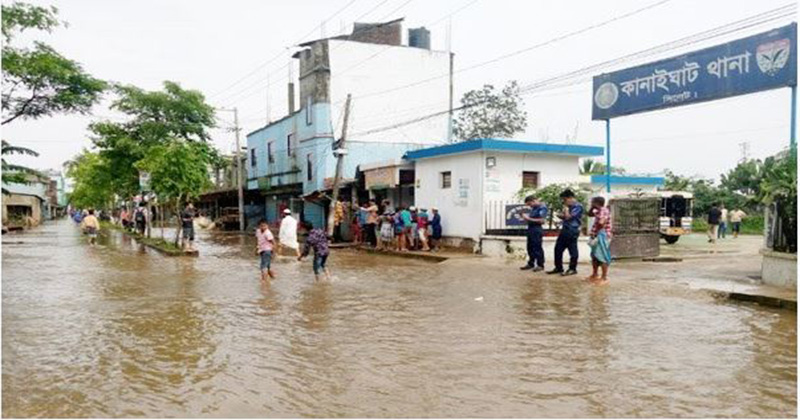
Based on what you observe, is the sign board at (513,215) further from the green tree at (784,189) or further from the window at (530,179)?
the green tree at (784,189)

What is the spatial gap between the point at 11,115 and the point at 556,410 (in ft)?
71.8

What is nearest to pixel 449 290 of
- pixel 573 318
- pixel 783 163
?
pixel 573 318

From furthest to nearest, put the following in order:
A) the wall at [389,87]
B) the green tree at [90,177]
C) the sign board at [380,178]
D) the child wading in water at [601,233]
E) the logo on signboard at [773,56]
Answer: the green tree at [90,177] < the wall at [389,87] < the sign board at [380,178] < the logo on signboard at [773,56] < the child wading in water at [601,233]

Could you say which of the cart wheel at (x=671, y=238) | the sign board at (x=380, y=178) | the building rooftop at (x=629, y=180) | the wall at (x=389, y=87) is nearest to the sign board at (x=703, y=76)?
the building rooftop at (x=629, y=180)

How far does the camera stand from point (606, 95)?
1822 centimetres

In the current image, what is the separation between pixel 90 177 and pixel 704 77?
44.4 metres

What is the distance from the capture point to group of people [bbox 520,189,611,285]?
40.1 ft

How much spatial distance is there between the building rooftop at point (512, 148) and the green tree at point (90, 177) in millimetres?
22896

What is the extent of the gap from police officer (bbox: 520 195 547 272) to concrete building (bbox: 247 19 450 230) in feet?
54.9

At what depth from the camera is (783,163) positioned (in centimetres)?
1066

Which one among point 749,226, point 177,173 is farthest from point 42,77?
point 749,226

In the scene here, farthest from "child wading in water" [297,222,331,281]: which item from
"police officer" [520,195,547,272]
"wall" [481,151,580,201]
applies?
"wall" [481,151,580,201]

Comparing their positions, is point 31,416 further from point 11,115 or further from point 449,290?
point 11,115

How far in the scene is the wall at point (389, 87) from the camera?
3247 centimetres
